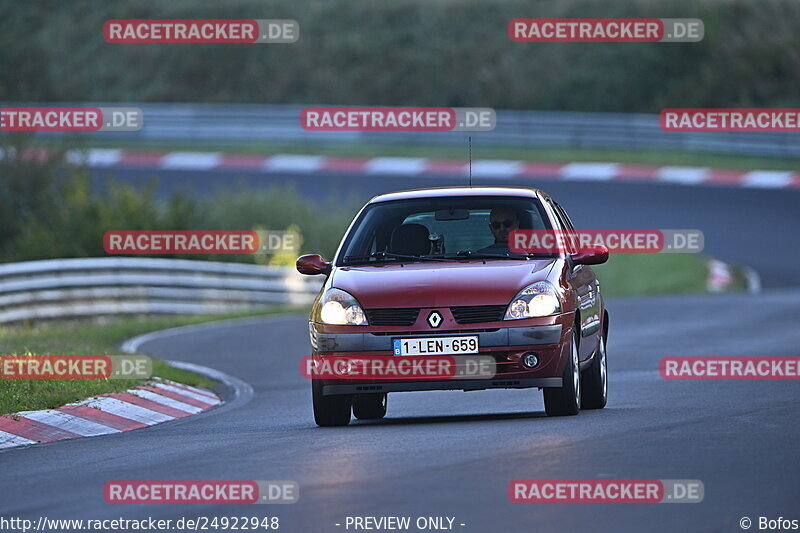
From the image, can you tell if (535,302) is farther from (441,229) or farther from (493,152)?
(493,152)

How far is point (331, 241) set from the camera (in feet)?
118

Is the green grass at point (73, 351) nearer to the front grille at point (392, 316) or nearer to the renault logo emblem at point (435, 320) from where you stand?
the front grille at point (392, 316)

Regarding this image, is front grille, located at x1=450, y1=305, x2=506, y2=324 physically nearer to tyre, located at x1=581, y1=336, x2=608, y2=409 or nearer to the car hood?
the car hood

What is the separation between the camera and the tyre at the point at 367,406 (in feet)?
42.6

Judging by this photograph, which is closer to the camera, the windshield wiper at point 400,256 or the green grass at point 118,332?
the windshield wiper at point 400,256

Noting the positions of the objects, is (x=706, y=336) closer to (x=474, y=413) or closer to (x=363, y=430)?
(x=474, y=413)

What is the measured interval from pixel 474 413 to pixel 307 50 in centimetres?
4202

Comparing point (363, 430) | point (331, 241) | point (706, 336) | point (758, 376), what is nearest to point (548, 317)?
point (363, 430)

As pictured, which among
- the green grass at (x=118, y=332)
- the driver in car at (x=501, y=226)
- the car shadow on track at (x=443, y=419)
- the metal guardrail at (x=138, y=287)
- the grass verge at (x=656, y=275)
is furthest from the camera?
the grass verge at (x=656, y=275)

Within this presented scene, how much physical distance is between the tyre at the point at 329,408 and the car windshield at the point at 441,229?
1028 mm

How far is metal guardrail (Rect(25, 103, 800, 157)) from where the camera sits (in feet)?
136

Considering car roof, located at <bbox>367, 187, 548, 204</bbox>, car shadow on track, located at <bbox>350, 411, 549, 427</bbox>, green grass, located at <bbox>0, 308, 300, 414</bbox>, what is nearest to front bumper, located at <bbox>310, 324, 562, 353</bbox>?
car shadow on track, located at <bbox>350, 411, 549, 427</bbox>

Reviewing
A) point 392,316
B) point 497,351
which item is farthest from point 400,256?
point 497,351

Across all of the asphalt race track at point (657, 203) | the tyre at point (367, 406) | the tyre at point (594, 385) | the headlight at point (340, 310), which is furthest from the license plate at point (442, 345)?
the asphalt race track at point (657, 203)
